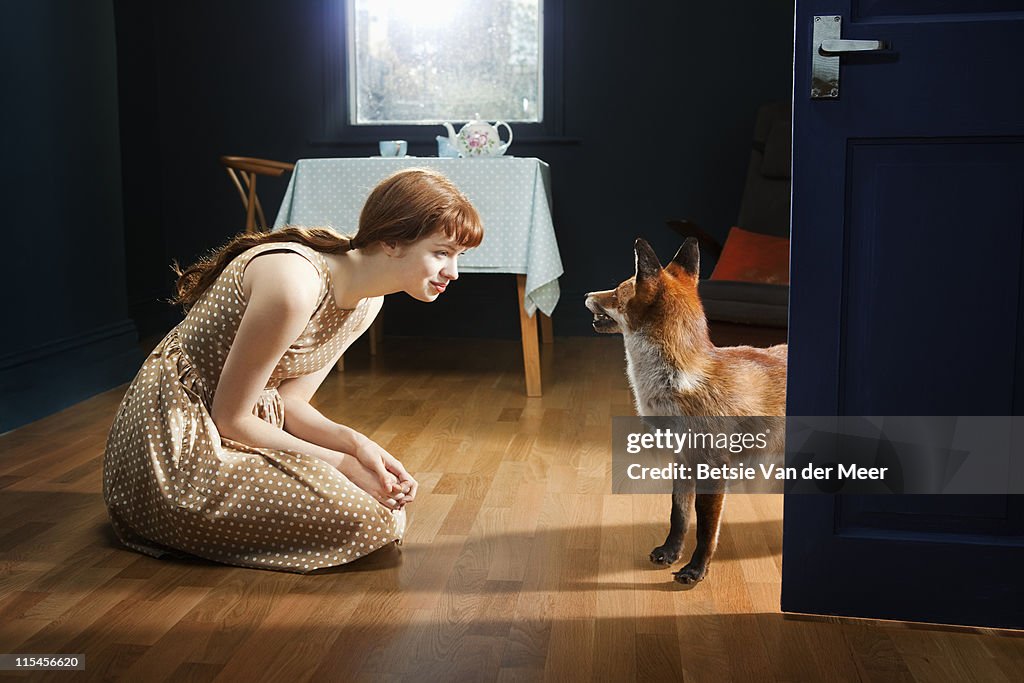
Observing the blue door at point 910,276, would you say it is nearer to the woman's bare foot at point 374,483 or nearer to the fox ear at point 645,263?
the fox ear at point 645,263

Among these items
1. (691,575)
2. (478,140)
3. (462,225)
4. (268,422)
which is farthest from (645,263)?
(478,140)

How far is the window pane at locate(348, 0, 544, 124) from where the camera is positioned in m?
4.46

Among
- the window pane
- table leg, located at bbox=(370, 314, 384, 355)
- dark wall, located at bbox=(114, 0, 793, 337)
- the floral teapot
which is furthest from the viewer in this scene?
the window pane

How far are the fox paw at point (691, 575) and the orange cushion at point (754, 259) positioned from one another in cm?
163

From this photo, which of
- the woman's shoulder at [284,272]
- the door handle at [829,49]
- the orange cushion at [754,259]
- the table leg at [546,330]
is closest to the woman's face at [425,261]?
the woman's shoulder at [284,272]

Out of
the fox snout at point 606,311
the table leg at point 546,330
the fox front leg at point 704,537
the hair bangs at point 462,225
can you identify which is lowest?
the table leg at point 546,330

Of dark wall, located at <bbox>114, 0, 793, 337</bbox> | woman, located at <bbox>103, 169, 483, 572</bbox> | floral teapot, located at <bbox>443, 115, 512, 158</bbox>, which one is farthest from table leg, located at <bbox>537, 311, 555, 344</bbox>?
woman, located at <bbox>103, 169, 483, 572</bbox>

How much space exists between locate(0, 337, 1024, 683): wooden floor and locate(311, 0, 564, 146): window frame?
7.64 ft

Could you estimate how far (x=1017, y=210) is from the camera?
4.67ft

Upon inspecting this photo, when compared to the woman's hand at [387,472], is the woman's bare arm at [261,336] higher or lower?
higher

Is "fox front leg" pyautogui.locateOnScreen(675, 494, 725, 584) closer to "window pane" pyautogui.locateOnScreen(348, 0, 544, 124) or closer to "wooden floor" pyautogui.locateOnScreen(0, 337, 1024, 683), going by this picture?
"wooden floor" pyautogui.locateOnScreen(0, 337, 1024, 683)

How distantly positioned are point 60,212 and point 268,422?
1.69m

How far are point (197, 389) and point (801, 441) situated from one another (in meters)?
1.11

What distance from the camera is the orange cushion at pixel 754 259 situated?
10.7 feet
